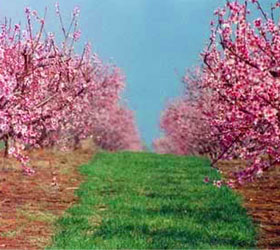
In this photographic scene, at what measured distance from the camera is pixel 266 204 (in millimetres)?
16766

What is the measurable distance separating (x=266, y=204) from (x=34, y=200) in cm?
508

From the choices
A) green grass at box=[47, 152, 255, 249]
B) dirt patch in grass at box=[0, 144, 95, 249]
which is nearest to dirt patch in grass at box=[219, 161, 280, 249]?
green grass at box=[47, 152, 255, 249]

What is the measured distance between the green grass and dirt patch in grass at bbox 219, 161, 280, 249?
0.25 m

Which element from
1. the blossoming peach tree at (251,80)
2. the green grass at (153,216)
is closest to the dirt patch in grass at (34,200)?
the green grass at (153,216)

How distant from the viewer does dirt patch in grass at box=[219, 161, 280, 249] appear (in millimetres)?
12699

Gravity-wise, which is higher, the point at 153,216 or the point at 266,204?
the point at 266,204

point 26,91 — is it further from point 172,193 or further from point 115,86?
point 115,86

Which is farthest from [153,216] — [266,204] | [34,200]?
[266,204]

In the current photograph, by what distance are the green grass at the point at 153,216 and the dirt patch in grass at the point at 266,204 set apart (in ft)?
0.81

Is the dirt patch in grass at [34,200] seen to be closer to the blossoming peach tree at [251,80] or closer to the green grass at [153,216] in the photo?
the green grass at [153,216]

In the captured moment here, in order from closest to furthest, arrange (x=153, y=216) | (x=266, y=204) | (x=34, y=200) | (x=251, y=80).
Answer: (x=251, y=80) → (x=153, y=216) → (x=34, y=200) → (x=266, y=204)

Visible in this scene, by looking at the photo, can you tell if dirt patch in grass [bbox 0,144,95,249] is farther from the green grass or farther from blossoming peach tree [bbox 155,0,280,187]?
blossoming peach tree [bbox 155,0,280,187]

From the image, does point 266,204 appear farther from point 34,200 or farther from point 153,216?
point 34,200

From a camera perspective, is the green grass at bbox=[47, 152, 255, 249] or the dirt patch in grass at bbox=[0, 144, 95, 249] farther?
the dirt patch in grass at bbox=[0, 144, 95, 249]
